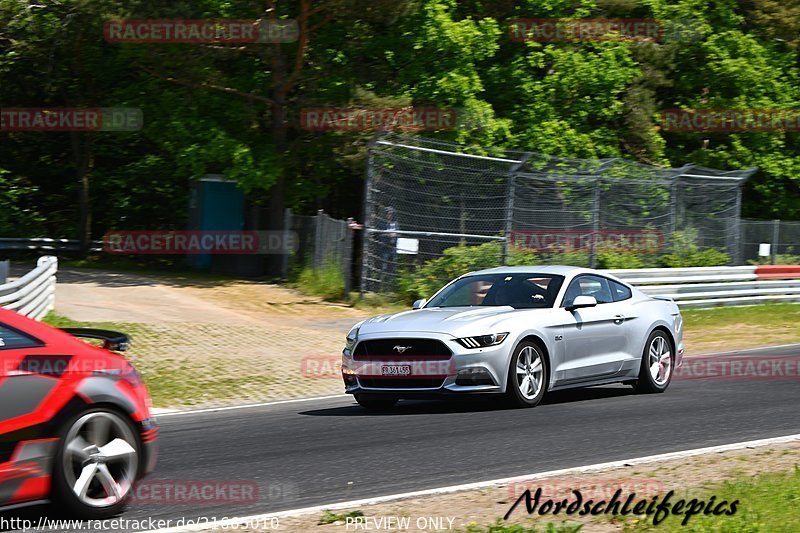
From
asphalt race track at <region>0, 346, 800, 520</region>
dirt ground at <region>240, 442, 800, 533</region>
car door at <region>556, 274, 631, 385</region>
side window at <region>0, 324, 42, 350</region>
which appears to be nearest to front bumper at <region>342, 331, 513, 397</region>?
asphalt race track at <region>0, 346, 800, 520</region>

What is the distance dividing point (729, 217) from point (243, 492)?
25.4m

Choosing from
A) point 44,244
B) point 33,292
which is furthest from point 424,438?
point 44,244

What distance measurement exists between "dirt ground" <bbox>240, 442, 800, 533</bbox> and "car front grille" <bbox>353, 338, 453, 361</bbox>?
10.6 ft

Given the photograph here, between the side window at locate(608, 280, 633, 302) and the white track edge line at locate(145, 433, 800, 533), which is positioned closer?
the white track edge line at locate(145, 433, 800, 533)

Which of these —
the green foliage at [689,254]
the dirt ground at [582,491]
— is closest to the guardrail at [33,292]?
the dirt ground at [582,491]

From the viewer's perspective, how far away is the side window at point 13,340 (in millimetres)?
6469

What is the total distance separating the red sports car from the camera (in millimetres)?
6328

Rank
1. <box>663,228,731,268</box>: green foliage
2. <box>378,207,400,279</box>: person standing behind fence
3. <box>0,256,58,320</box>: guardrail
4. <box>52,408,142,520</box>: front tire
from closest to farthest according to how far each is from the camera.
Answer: <box>52,408,142,520</box>: front tire < <box>0,256,58,320</box>: guardrail < <box>378,207,400,279</box>: person standing behind fence < <box>663,228,731,268</box>: green foliage

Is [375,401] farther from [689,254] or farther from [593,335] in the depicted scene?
[689,254]

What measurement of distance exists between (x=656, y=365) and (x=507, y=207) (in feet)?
38.0

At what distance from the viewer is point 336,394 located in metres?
14.5

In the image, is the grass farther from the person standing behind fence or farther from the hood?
the person standing behind fence

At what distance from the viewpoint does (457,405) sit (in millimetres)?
12234

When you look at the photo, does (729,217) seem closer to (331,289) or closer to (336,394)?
(331,289)
